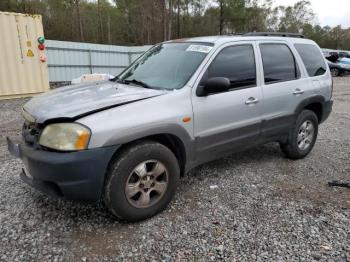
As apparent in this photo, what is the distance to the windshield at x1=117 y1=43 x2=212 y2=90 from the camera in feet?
11.4

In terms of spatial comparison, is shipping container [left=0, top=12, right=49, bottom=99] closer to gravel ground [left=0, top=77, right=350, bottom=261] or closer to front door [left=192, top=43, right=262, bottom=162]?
gravel ground [left=0, top=77, right=350, bottom=261]

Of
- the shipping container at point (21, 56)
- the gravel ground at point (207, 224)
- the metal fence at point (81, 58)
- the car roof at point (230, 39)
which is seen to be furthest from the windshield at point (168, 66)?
the metal fence at point (81, 58)

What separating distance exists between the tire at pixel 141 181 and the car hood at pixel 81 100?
0.47m

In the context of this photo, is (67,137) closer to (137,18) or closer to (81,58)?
(81,58)

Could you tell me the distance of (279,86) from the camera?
4340 millimetres

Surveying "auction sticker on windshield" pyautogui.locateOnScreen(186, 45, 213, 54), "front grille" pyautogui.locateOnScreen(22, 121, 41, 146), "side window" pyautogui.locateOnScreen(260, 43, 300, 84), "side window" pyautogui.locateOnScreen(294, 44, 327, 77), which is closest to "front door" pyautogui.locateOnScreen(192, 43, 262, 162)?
"auction sticker on windshield" pyautogui.locateOnScreen(186, 45, 213, 54)

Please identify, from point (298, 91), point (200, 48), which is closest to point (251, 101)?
point (200, 48)

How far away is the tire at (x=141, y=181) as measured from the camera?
282cm

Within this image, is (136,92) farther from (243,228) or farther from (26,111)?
(243,228)

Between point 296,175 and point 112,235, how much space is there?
2.73m

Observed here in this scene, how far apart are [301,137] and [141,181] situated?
Answer: 3033 millimetres

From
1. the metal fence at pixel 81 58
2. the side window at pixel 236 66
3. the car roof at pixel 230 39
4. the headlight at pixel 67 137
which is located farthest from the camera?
the metal fence at pixel 81 58

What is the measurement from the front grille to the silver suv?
1cm

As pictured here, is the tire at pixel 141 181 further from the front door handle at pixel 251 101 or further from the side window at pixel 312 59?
the side window at pixel 312 59
